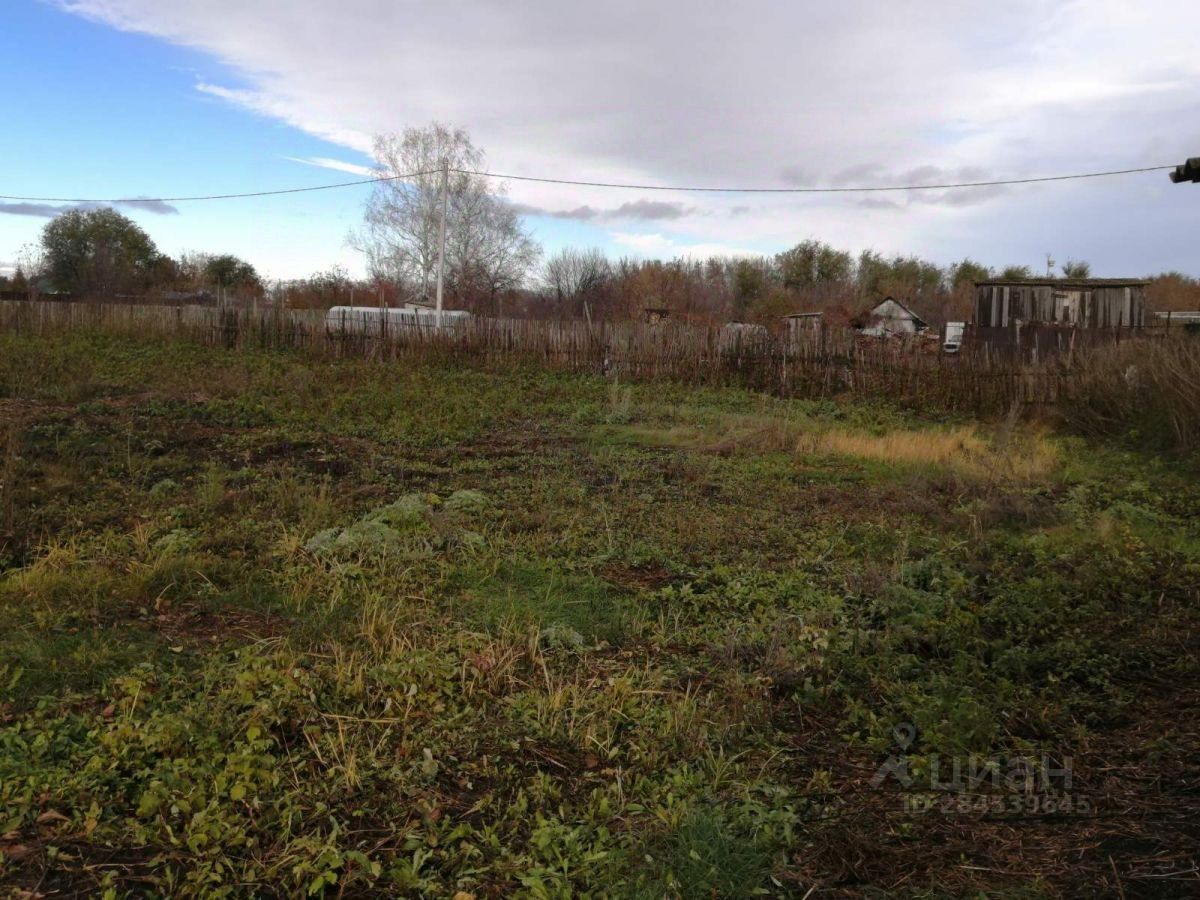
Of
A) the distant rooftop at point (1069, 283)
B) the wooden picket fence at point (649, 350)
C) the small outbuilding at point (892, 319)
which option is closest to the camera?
the wooden picket fence at point (649, 350)

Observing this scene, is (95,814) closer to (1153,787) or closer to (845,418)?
(1153,787)

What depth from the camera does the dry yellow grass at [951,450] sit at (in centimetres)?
893

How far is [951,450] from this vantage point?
9961mm

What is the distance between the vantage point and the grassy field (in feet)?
7.82

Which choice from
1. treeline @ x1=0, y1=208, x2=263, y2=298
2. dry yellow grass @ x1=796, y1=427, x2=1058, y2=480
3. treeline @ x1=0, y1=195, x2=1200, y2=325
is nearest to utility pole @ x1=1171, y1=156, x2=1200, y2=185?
dry yellow grass @ x1=796, y1=427, x2=1058, y2=480

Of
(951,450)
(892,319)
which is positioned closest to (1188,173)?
→ (951,450)

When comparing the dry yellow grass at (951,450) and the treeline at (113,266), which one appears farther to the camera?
the treeline at (113,266)

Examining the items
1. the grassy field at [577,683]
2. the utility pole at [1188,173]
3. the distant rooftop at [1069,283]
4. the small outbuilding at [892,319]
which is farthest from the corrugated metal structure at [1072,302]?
the utility pole at [1188,173]

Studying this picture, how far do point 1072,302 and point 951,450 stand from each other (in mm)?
11676

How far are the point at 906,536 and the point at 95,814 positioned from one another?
5110mm

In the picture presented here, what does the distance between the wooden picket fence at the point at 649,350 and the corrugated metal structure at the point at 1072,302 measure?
3.71m

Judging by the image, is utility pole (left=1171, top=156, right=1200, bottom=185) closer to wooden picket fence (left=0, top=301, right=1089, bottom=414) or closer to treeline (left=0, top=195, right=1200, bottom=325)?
wooden picket fence (left=0, top=301, right=1089, bottom=414)

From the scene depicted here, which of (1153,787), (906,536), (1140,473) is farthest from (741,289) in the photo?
(1153,787)

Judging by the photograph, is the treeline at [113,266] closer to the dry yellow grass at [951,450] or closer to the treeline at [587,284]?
the treeline at [587,284]
